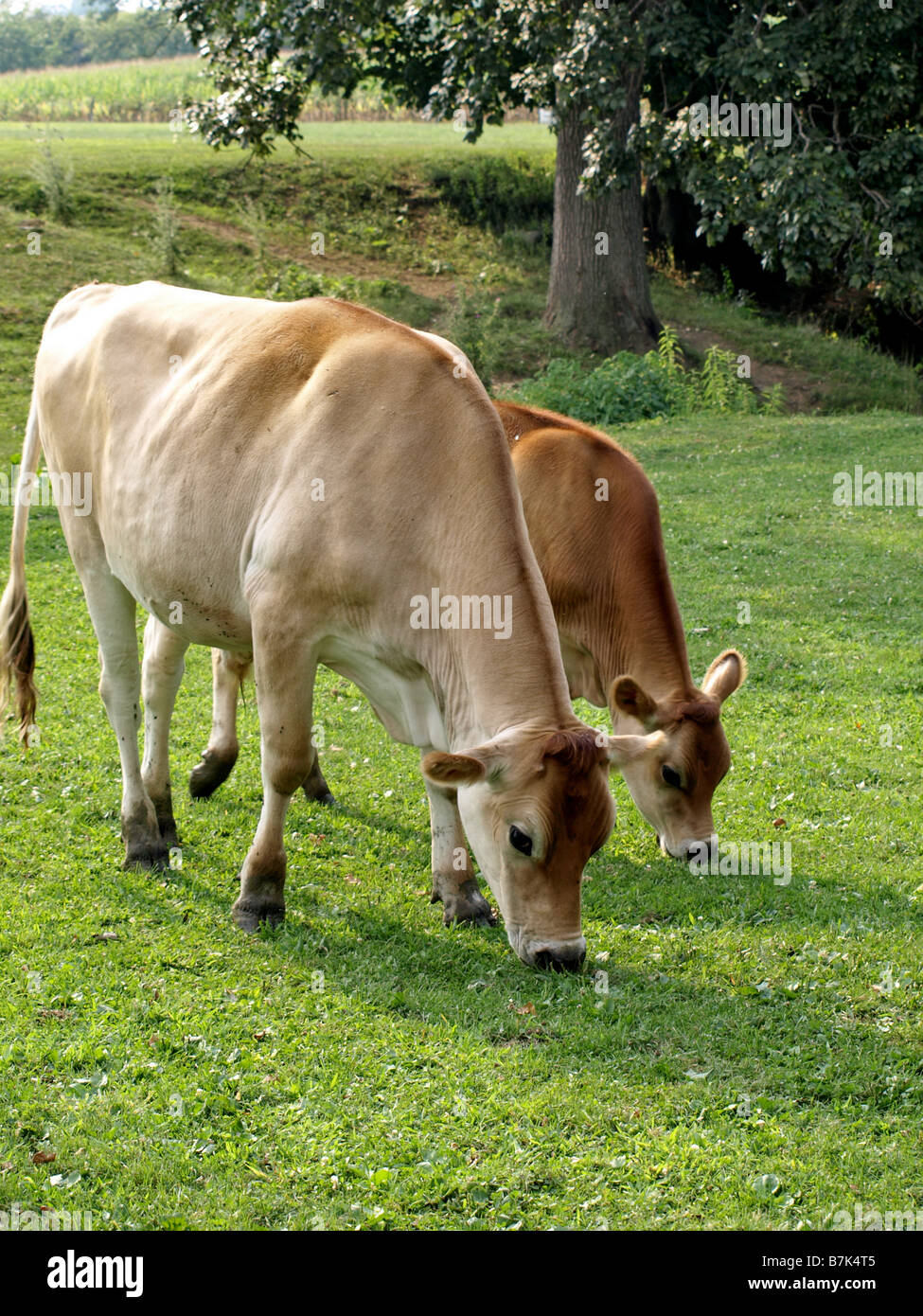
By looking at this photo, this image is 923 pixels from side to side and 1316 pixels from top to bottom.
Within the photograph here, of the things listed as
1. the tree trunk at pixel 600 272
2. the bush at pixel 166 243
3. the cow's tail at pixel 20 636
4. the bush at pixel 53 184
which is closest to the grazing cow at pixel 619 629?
the cow's tail at pixel 20 636

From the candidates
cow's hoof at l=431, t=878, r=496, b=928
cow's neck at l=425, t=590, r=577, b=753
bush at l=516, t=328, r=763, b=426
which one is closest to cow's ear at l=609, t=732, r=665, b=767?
cow's neck at l=425, t=590, r=577, b=753

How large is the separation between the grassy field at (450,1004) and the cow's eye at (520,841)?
719mm

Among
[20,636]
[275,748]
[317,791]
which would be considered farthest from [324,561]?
[20,636]

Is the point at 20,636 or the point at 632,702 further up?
the point at 632,702

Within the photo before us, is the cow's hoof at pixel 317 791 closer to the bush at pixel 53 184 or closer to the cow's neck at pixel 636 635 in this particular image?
the cow's neck at pixel 636 635

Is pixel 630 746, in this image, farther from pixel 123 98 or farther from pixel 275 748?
pixel 123 98

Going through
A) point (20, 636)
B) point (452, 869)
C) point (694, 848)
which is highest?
point (20, 636)

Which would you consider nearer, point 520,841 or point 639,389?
point 520,841

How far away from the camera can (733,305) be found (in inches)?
1051

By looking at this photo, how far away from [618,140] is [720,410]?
436 centimetres

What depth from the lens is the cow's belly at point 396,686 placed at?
5.59 m

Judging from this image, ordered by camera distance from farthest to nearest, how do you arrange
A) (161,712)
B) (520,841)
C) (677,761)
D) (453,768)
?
(161,712) < (677,761) < (520,841) < (453,768)

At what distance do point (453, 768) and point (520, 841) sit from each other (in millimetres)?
423

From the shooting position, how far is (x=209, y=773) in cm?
757
